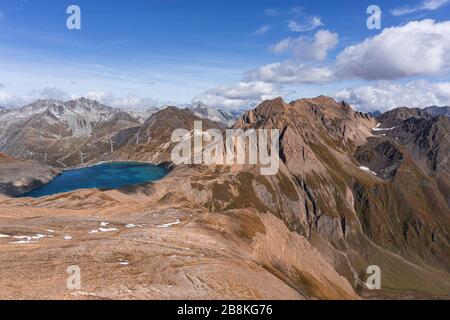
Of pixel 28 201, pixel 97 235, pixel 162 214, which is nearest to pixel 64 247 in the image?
pixel 97 235

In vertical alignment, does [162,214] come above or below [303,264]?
above
